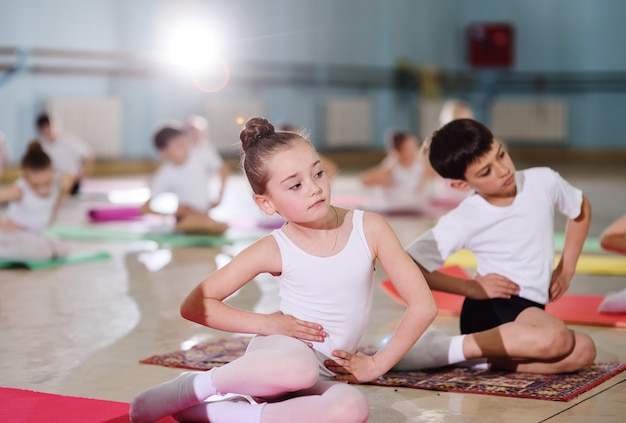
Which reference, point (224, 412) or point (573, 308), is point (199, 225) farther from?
point (224, 412)

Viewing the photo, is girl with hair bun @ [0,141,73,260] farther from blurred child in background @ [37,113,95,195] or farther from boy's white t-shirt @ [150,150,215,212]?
blurred child in background @ [37,113,95,195]

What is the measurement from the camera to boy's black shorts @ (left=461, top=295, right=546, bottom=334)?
114 inches

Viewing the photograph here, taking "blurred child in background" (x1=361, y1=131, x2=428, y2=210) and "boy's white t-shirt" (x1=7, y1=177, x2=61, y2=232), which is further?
"blurred child in background" (x1=361, y1=131, x2=428, y2=210)

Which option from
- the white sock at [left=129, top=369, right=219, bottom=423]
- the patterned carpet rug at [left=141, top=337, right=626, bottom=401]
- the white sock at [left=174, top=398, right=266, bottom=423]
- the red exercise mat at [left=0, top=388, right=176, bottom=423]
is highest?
the white sock at [left=129, top=369, right=219, bottom=423]

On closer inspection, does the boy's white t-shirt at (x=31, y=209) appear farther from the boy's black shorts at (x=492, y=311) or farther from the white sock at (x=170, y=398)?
the white sock at (x=170, y=398)

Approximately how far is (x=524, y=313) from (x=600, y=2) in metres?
12.9

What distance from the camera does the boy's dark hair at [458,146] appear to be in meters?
2.83

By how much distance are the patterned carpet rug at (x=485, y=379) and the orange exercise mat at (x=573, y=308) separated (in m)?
0.63

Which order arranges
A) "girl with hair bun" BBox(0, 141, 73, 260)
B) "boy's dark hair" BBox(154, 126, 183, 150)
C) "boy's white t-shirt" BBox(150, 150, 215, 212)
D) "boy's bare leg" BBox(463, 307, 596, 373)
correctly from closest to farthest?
"boy's bare leg" BBox(463, 307, 596, 373) → "girl with hair bun" BBox(0, 141, 73, 260) → "boy's dark hair" BBox(154, 126, 183, 150) → "boy's white t-shirt" BBox(150, 150, 215, 212)

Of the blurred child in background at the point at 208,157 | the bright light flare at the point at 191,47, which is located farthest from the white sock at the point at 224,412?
the bright light flare at the point at 191,47

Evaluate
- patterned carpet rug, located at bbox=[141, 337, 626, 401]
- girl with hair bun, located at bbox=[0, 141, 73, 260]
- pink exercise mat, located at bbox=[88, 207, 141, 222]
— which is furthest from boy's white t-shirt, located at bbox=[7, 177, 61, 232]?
patterned carpet rug, located at bbox=[141, 337, 626, 401]

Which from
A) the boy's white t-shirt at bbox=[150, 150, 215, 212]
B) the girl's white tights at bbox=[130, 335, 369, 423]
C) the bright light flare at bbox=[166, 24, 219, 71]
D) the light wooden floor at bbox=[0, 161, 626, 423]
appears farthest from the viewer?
the bright light flare at bbox=[166, 24, 219, 71]

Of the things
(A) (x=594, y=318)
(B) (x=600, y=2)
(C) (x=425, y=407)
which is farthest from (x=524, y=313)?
(B) (x=600, y=2)

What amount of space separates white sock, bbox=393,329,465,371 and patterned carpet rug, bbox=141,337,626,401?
3 cm
